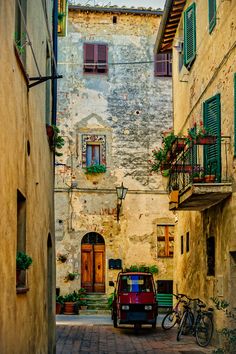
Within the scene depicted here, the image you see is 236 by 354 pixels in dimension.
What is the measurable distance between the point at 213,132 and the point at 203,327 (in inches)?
191

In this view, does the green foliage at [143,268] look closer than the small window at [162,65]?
Yes

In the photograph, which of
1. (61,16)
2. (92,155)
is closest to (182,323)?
(61,16)

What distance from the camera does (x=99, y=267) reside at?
95.7 ft

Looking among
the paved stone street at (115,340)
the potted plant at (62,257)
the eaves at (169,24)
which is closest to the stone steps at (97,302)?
the potted plant at (62,257)

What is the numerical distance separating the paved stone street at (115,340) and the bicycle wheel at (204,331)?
0.16 meters

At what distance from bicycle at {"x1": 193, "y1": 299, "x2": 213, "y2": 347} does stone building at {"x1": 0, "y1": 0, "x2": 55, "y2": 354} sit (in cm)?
447

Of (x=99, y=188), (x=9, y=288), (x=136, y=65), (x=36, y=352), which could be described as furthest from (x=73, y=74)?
(x=9, y=288)

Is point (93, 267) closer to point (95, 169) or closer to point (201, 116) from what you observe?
point (95, 169)

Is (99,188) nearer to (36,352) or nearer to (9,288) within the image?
(36,352)

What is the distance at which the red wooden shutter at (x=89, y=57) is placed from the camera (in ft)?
99.5

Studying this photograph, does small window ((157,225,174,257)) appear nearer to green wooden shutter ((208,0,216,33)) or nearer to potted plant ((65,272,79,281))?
potted plant ((65,272,79,281))

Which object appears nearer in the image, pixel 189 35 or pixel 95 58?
pixel 189 35

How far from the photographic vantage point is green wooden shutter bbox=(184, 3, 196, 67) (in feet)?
62.1

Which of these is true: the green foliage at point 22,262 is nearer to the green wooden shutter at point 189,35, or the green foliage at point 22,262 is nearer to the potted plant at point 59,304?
the green wooden shutter at point 189,35
